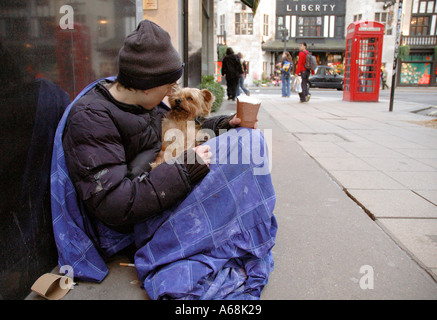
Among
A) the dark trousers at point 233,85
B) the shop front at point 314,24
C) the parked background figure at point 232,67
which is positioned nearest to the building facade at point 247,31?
the shop front at point 314,24

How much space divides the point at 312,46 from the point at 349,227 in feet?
129

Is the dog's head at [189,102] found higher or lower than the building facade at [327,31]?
lower

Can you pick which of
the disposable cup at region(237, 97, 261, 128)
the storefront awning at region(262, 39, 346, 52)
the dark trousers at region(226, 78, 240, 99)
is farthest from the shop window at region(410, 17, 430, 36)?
the disposable cup at region(237, 97, 261, 128)

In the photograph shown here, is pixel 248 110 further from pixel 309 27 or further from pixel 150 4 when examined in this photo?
pixel 309 27

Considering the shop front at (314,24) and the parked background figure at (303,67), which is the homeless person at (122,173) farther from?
the shop front at (314,24)

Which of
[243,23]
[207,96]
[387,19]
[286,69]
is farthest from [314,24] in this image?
[207,96]

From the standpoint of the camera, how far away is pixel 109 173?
169 centimetres

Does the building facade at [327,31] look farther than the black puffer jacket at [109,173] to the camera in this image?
Yes

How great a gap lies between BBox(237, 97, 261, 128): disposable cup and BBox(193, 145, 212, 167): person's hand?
0.36 metres

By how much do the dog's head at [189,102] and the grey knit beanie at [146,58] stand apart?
90 cm

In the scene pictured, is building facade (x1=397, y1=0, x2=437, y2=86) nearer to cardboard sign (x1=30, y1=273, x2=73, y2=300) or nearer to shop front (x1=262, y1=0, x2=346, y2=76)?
shop front (x1=262, y1=0, x2=346, y2=76)

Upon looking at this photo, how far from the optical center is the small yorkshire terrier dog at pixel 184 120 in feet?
8.29

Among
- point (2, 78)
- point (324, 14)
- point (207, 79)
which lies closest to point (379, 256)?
point (2, 78)

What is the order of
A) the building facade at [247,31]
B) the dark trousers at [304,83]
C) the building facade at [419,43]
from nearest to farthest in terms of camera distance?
1. the dark trousers at [304,83]
2. the building facade at [419,43]
3. the building facade at [247,31]
